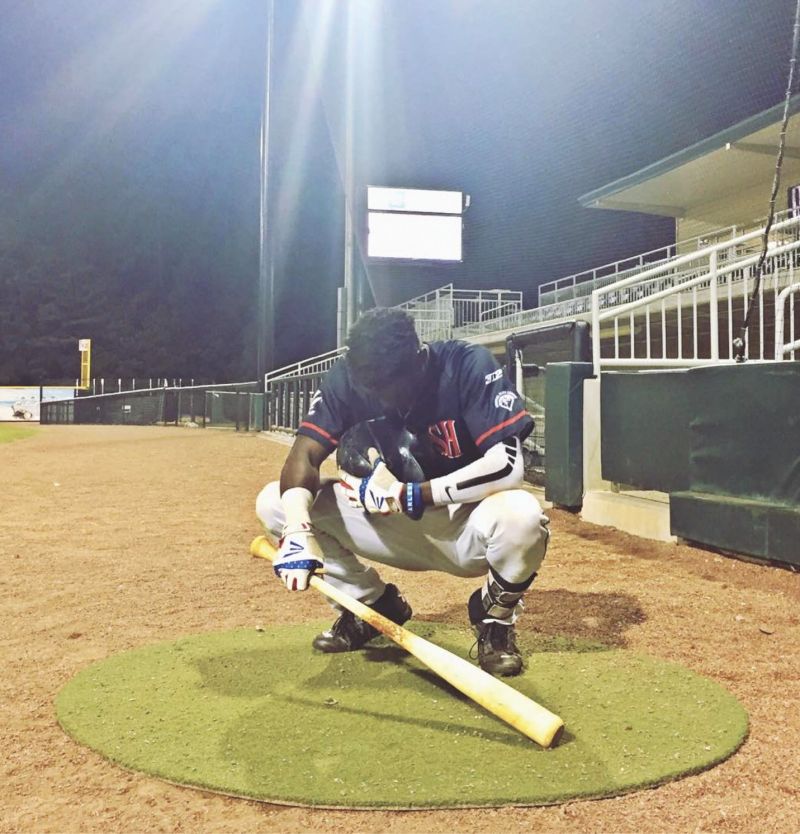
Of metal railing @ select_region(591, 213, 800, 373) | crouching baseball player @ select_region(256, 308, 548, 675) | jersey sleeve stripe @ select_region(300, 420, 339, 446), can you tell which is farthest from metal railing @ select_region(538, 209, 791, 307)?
jersey sleeve stripe @ select_region(300, 420, 339, 446)

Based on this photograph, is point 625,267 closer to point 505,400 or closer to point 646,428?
point 646,428

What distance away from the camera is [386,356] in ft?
8.76

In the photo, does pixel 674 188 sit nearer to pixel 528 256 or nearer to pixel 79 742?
pixel 528 256

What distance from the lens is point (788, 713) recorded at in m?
2.37

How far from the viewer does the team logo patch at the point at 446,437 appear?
9.36 ft

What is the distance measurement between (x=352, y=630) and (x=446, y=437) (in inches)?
32.7

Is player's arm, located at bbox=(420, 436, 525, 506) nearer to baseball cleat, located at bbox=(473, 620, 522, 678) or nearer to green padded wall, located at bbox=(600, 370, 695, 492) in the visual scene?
baseball cleat, located at bbox=(473, 620, 522, 678)

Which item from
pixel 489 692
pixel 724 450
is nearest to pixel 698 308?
pixel 724 450

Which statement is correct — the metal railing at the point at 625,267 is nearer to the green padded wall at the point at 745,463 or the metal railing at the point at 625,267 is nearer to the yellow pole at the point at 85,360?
the green padded wall at the point at 745,463

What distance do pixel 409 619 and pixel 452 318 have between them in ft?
66.6

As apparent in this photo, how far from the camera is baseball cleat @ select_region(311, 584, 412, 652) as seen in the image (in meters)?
2.93

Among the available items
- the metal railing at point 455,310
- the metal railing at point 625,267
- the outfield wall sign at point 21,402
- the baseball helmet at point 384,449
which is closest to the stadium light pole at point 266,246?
the metal railing at point 455,310

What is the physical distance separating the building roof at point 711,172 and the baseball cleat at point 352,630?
1340cm

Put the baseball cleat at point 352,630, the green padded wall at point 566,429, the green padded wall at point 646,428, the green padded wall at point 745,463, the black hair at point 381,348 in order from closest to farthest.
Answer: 1. the black hair at point 381,348
2. the baseball cleat at point 352,630
3. the green padded wall at point 745,463
4. the green padded wall at point 646,428
5. the green padded wall at point 566,429
